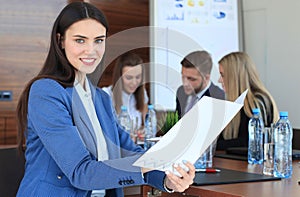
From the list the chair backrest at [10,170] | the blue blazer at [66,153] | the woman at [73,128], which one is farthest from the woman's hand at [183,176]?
the chair backrest at [10,170]

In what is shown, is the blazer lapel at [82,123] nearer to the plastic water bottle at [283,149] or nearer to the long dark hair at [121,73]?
the plastic water bottle at [283,149]

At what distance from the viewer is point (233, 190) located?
1.72 metres

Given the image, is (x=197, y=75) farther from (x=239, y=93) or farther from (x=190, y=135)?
(x=190, y=135)

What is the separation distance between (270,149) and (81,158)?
2.98ft

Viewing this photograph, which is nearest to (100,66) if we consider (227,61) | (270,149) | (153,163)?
(153,163)

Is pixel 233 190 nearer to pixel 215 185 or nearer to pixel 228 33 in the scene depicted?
pixel 215 185

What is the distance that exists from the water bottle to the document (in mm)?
1019

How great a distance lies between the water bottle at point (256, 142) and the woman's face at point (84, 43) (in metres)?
1.04

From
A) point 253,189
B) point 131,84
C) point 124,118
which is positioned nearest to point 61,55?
point 253,189

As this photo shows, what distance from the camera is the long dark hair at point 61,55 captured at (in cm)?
175

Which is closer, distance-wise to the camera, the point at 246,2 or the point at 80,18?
the point at 80,18

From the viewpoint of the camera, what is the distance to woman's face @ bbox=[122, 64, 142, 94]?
13.5ft

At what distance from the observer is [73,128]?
162 centimetres

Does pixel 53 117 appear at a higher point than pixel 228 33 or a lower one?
lower
